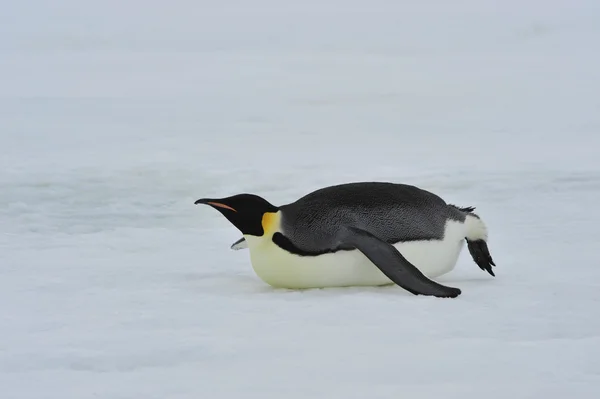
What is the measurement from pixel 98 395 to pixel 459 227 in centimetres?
161

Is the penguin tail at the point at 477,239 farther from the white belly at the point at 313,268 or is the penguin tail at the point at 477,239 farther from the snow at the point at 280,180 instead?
the white belly at the point at 313,268

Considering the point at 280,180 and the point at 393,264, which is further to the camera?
the point at 280,180

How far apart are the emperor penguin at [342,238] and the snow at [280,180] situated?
0.07m

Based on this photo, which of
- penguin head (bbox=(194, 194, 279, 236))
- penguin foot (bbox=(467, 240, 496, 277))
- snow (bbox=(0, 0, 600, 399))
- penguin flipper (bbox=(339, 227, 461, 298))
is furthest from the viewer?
penguin foot (bbox=(467, 240, 496, 277))

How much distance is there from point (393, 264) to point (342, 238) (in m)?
0.18

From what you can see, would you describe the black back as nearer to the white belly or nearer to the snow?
the white belly

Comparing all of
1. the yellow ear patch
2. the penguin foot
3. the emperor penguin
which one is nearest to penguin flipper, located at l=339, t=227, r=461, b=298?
the emperor penguin

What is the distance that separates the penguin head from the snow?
20 cm

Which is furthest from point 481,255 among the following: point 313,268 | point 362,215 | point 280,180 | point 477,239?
point 280,180

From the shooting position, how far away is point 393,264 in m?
2.97

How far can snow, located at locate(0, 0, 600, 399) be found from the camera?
232 centimetres

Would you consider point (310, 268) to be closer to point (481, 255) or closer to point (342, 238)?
point (342, 238)

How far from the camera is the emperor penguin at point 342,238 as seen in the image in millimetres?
2998

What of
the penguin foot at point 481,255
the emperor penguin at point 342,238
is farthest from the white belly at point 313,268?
the penguin foot at point 481,255
